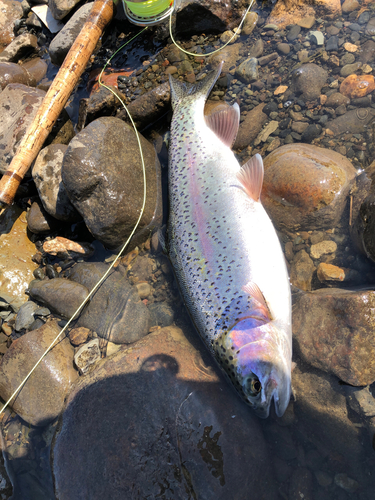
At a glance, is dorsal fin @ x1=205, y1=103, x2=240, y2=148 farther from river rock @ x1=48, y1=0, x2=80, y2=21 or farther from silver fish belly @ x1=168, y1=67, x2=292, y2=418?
river rock @ x1=48, y1=0, x2=80, y2=21

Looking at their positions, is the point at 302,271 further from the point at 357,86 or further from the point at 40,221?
the point at 40,221

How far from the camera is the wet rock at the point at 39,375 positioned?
3277mm

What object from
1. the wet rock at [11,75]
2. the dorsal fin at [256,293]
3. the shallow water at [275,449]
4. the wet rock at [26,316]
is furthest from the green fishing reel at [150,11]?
the wet rock at [26,316]

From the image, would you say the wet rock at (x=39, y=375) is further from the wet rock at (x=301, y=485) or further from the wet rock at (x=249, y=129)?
the wet rock at (x=249, y=129)

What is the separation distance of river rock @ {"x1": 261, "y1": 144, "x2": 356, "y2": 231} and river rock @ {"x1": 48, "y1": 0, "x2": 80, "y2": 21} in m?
5.21

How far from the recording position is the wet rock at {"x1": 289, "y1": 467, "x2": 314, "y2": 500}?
2562 mm

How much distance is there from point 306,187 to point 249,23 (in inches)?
125

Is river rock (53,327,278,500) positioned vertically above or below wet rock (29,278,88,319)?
below

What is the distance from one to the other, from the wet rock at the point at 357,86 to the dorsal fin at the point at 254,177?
174 centimetres

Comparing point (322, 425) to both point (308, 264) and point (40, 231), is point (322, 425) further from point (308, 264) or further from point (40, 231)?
point (40, 231)

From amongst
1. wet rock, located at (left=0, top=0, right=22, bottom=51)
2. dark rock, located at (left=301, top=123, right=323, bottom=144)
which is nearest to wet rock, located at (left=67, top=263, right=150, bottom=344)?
dark rock, located at (left=301, top=123, right=323, bottom=144)

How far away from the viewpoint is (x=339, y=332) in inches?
107

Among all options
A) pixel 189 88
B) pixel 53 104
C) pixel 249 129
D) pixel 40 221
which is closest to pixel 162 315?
pixel 40 221

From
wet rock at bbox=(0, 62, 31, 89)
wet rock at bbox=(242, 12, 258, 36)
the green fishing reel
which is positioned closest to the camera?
wet rock at bbox=(242, 12, 258, 36)
